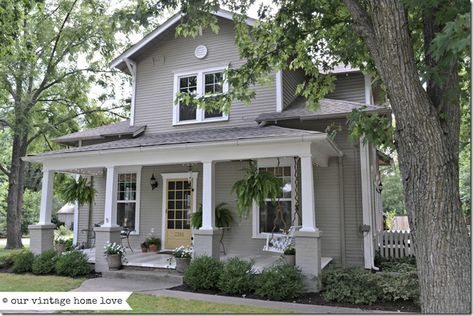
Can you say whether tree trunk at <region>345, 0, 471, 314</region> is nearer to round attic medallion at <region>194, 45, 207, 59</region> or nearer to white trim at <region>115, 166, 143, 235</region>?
round attic medallion at <region>194, 45, 207, 59</region>

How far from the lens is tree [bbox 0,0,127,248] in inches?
659

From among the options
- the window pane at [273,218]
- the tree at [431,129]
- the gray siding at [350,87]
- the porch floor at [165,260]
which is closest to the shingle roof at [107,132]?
the porch floor at [165,260]

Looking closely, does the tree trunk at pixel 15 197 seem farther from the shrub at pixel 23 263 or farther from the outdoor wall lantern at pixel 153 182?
the outdoor wall lantern at pixel 153 182

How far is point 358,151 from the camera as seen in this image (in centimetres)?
959

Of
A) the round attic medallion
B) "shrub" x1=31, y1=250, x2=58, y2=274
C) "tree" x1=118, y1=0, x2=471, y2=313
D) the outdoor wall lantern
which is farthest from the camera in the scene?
the outdoor wall lantern

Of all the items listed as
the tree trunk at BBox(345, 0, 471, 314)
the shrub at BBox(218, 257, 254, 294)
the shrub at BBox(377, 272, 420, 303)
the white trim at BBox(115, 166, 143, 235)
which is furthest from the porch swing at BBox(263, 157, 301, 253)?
the tree trunk at BBox(345, 0, 471, 314)

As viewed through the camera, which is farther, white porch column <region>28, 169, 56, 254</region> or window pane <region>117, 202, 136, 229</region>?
window pane <region>117, 202, 136, 229</region>

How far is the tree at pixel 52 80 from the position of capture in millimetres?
16750

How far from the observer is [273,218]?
10312 millimetres

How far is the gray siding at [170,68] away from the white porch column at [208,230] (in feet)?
8.43

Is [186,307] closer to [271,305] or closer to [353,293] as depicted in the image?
[271,305]

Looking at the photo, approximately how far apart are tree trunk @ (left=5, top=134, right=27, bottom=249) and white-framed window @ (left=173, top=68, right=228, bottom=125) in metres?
9.91

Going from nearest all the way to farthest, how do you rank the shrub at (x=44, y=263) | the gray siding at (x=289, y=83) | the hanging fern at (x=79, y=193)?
the shrub at (x=44, y=263) → the hanging fern at (x=79, y=193) → the gray siding at (x=289, y=83)

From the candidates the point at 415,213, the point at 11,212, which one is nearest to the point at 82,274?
the point at 415,213
